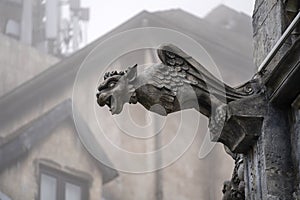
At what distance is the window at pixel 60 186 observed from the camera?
63.3ft

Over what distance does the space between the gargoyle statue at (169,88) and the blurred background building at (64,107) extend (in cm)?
1219

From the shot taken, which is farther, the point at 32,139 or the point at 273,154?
the point at 32,139

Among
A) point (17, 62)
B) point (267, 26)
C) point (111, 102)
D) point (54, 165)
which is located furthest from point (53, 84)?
point (111, 102)

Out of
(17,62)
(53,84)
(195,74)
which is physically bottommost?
(195,74)

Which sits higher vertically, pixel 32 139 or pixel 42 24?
pixel 42 24

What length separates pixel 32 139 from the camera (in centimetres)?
2038

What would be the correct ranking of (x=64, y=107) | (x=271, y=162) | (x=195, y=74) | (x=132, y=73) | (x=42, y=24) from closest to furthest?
(x=271, y=162)
(x=132, y=73)
(x=195, y=74)
(x=64, y=107)
(x=42, y=24)

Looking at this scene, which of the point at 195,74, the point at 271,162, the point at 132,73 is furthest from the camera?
the point at 195,74

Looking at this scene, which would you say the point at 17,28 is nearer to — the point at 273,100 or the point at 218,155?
the point at 218,155

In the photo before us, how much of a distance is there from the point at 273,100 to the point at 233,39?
860 inches

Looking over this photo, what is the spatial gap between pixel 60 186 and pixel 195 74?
41.2 ft

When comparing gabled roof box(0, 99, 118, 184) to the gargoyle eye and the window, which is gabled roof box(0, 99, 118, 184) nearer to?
the window

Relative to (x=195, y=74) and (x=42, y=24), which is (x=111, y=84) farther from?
(x=42, y=24)

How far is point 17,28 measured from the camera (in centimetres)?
3142
